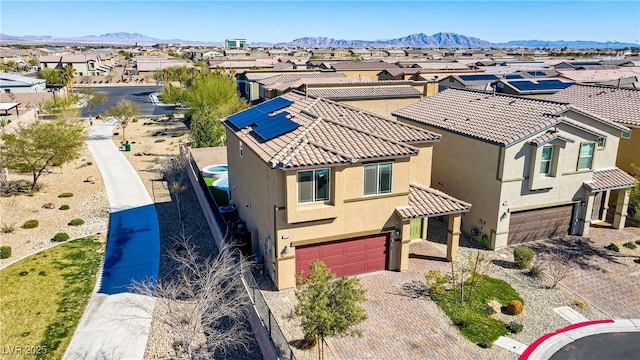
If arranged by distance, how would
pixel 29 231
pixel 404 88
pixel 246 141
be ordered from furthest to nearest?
pixel 404 88 → pixel 29 231 → pixel 246 141

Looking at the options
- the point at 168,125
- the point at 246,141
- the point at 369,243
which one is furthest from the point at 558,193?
the point at 168,125

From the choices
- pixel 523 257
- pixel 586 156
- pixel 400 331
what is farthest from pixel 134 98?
pixel 400 331

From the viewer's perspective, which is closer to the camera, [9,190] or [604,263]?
[604,263]

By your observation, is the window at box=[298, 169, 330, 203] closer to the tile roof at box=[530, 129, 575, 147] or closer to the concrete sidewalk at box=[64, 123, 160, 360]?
the concrete sidewalk at box=[64, 123, 160, 360]

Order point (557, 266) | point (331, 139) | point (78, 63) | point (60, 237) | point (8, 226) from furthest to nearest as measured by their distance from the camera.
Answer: point (78, 63) < point (8, 226) < point (60, 237) < point (557, 266) < point (331, 139)

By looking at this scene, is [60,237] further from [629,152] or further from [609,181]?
[629,152]

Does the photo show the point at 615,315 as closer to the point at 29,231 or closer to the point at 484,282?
the point at 484,282
